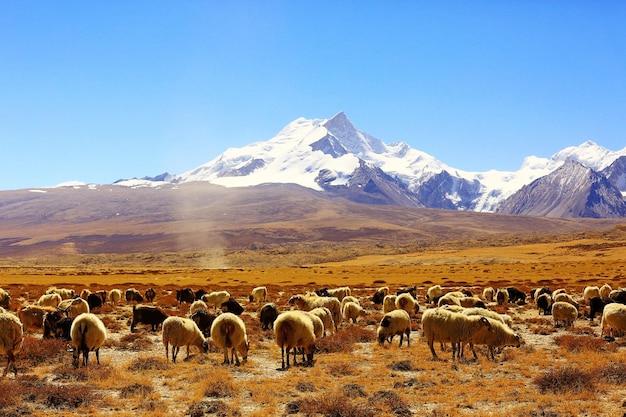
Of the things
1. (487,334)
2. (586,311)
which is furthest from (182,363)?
(586,311)

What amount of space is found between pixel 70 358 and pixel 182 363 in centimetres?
384

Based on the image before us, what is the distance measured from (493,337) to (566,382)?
4239 millimetres

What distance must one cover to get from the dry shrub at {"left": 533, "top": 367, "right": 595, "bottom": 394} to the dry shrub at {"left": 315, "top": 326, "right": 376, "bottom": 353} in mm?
7829

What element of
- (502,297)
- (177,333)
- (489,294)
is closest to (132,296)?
(177,333)

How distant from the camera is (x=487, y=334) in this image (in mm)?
18250

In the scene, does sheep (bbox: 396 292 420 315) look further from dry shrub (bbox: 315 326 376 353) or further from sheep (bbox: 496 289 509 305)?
sheep (bbox: 496 289 509 305)

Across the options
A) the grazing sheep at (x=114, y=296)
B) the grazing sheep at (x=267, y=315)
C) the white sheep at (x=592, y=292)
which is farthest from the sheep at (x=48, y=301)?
the white sheep at (x=592, y=292)

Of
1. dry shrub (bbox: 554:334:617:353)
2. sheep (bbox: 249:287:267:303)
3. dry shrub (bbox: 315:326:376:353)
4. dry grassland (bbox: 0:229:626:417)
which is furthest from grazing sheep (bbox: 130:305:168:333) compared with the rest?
dry shrub (bbox: 554:334:617:353)

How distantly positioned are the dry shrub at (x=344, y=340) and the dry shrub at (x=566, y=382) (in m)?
7.83

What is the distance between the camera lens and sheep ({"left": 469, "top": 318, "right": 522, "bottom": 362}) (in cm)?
1822

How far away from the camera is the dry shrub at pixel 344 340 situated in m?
20.6

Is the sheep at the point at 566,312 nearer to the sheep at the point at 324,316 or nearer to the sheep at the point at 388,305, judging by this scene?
the sheep at the point at 388,305

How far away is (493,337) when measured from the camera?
1831 centimetres

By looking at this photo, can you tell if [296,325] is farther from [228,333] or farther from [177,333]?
[177,333]
